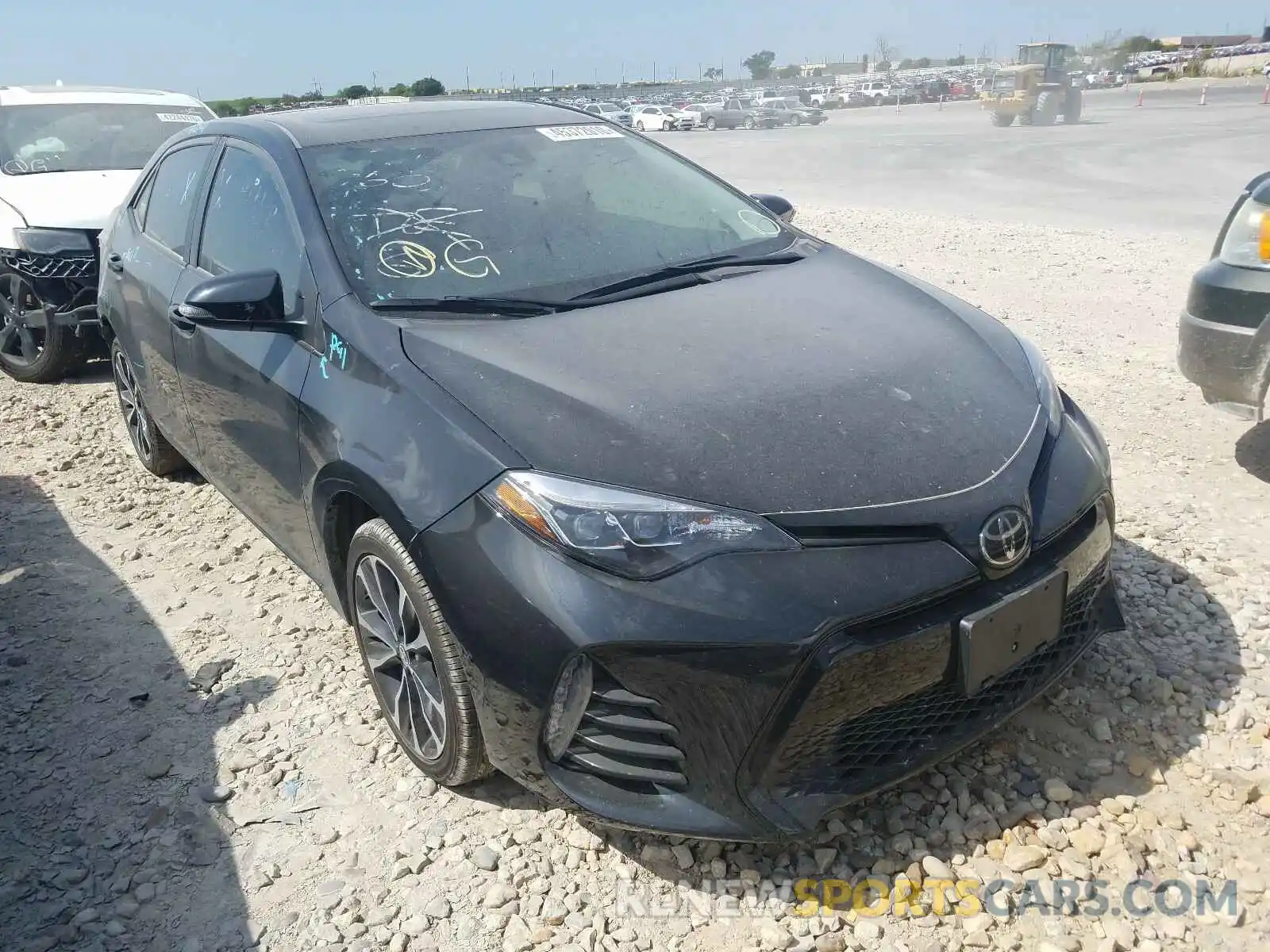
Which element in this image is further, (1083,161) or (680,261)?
(1083,161)

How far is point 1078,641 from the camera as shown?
→ 8.50ft

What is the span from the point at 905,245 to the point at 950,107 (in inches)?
1618

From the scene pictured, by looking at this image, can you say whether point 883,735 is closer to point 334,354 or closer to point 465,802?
point 465,802

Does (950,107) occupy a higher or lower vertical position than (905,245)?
lower

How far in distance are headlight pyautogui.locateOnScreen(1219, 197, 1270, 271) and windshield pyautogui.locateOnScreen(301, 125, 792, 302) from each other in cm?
176

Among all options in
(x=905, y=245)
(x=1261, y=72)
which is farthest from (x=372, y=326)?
(x=1261, y=72)

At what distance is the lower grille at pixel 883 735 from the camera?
6.94 feet

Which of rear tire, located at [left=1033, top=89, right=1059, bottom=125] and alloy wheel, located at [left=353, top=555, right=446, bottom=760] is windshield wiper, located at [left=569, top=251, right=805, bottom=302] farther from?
rear tire, located at [left=1033, top=89, right=1059, bottom=125]

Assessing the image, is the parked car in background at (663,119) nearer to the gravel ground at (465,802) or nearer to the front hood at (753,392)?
the gravel ground at (465,802)

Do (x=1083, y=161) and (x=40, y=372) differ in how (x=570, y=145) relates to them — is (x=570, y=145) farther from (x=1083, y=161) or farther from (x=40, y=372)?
(x=1083, y=161)

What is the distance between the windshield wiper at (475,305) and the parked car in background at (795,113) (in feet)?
130

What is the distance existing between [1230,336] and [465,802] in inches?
126

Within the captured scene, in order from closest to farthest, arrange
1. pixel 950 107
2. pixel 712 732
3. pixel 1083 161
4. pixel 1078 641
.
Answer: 1. pixel 712 732
2. pixel 1078 641
3. pixel 1083 161
4. pixel 950 107

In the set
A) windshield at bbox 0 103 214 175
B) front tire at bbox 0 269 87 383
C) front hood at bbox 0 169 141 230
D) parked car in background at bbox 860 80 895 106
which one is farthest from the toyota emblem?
parked car in background at bbox 860 80 895 106
